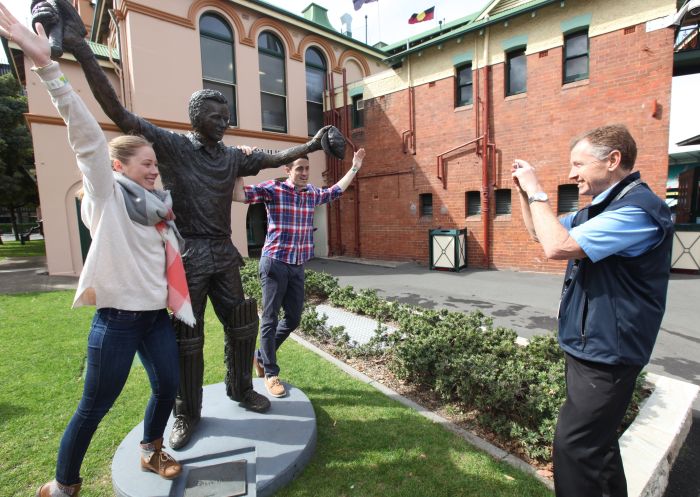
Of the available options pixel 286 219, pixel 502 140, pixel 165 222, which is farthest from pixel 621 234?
pixel 502 140

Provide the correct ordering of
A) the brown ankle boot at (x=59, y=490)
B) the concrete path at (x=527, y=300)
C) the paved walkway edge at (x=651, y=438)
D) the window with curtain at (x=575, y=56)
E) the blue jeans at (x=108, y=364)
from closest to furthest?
the blue jeans at (x=108, y=364), the brown ankle boot at (x=59, y=490), the paved walkway edge at (x=651, y=438), the concrete path at (x=527, y=300), the window with curtain at (x=575, y=56)

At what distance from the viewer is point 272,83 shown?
12.6 m

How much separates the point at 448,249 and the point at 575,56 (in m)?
5.45

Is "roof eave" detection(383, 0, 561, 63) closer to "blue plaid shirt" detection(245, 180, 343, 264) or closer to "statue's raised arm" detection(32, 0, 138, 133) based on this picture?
"blue plaid shirt" detection(245, 180, 343, 264)

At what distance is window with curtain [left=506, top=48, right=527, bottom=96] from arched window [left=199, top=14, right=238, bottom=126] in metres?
7.74

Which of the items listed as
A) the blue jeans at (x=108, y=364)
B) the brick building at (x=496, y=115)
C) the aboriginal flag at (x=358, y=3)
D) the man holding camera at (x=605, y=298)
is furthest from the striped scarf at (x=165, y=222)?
the aboriginal flag at (x=358, y=3)

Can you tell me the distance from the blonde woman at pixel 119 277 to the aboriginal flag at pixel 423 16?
44.6 ft

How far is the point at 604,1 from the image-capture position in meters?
8.28

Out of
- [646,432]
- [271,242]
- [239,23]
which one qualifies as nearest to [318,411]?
[271,242]

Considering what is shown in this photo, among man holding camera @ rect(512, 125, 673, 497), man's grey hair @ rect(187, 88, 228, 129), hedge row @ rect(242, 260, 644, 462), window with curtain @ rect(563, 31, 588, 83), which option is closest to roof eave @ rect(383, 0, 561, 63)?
window with curtain @ rect(563, 31, 588, 83)

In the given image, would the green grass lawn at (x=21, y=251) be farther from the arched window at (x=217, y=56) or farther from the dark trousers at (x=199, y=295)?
the dark trousers at (x=199, y=295)

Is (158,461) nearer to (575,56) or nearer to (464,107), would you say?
(464,107)

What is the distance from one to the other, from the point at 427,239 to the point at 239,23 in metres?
8.65

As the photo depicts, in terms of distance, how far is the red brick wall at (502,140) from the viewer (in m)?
8.09
